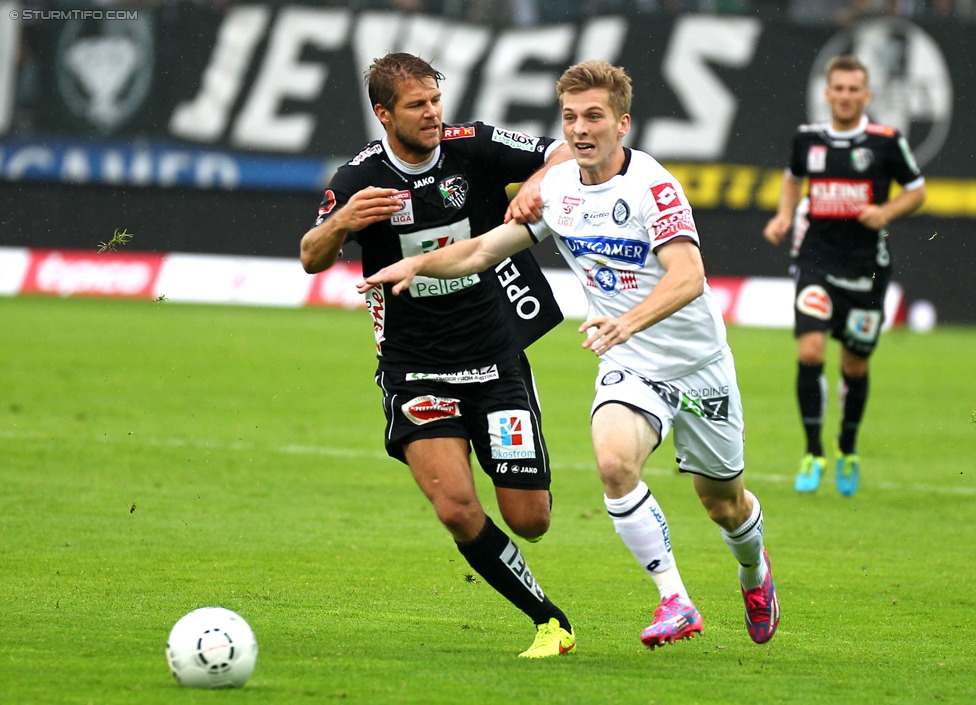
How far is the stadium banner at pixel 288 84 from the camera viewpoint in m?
23.0

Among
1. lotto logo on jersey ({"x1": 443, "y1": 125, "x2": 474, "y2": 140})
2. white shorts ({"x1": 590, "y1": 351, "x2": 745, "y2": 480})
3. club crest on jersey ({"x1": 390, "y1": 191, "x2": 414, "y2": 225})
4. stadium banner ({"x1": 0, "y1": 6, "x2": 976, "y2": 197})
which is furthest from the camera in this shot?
stadium banner ({"x1": 0, "y1": 6, "x2": 976, "y2": 197})

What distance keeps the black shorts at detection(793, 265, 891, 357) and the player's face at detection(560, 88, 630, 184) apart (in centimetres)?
532

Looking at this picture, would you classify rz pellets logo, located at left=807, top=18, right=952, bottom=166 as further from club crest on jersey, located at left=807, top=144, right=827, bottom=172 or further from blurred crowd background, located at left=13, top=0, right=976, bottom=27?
club crest on jersey, located at left=807, top=144, right=827, bottom=172

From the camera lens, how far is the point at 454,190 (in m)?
6.51

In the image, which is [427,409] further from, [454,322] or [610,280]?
[610,280]

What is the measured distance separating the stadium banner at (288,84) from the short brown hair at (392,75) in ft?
55.4

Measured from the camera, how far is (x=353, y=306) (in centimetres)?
2461

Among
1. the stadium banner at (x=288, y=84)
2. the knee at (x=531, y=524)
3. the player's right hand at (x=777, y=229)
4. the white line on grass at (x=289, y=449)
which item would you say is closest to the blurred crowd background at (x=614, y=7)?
the stadium banner at (x=288, y=84)

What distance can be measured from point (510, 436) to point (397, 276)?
0.88 metres

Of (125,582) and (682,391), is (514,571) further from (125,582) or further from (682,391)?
(125,582)

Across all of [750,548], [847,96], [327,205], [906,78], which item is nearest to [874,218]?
[847,96]

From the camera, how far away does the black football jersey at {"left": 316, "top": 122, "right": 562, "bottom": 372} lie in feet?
21.1

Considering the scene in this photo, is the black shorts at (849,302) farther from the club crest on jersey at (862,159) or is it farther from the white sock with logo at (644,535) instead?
the white sock with logo at (644,535)

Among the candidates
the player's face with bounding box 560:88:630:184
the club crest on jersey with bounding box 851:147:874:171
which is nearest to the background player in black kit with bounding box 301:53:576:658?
the player's face with bounding box 560:88:630:184
